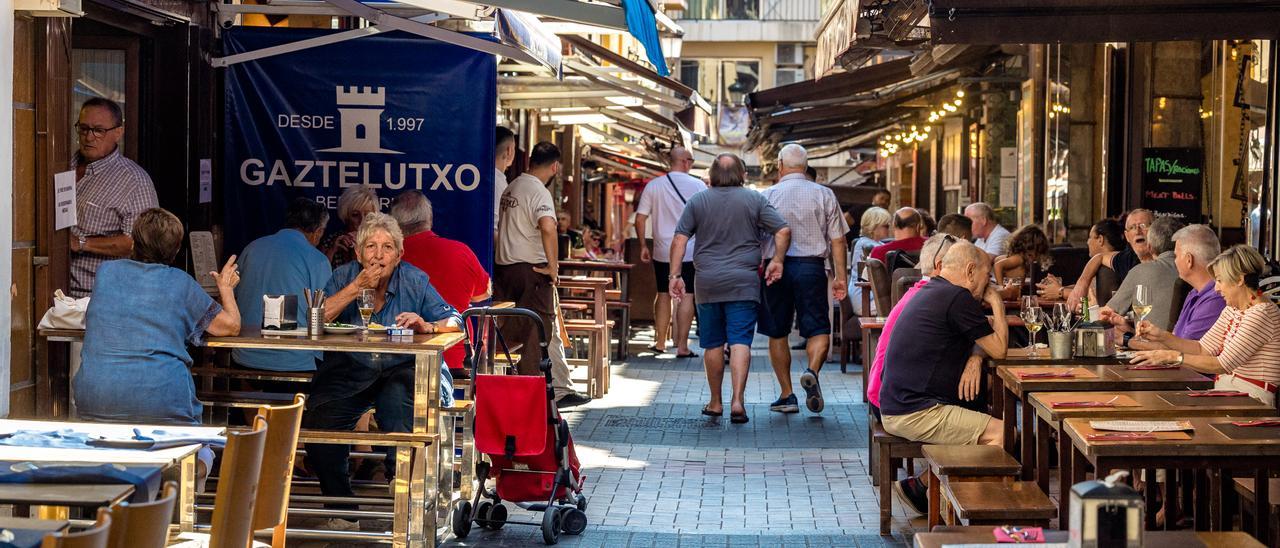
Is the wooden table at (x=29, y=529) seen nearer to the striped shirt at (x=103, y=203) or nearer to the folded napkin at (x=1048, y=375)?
the striped shirt at (x=103, y=203)

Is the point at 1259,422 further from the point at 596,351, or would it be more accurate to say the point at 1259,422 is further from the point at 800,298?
the point at 596,351

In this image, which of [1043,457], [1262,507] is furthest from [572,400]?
[1262,507]

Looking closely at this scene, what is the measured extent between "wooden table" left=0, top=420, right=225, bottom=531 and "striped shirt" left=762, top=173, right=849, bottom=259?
7.09 metres

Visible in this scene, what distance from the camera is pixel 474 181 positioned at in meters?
9.58

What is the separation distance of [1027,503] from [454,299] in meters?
3.60

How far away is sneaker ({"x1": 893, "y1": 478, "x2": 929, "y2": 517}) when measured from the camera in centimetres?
771

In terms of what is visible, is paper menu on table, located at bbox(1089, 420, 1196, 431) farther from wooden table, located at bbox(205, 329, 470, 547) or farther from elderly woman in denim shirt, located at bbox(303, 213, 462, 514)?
elderly woman in denim shirt, located at bbox(303, 213, 462, 514)

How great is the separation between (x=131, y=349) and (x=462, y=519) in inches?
67.0

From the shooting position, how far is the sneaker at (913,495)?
25.3 feet

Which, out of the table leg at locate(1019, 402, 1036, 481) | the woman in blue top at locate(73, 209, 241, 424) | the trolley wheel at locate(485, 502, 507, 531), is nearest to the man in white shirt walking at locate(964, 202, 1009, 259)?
the table leg at locate(1019, 402, 1036, 481)

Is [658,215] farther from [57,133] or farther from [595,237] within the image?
[57,133]

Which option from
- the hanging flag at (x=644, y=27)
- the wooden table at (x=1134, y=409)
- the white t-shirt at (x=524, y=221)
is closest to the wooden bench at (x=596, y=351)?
the white t-shirt at (x=524, y=221)

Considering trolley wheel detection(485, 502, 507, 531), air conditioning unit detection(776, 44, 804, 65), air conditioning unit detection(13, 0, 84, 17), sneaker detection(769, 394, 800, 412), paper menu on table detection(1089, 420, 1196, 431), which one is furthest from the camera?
air conditioning unit detection(776, 44, 804, 65)

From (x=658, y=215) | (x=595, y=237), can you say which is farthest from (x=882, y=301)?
(x=595, y=237)
